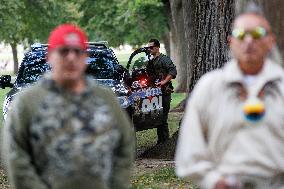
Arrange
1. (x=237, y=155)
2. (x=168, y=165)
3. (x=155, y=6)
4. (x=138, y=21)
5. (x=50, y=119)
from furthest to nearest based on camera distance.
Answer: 1. (x=138, y=21)
2. (x=155, y=6)
3. (x=168, y=165)
4. (x=50, y=119)
5. (x=237, y=155)

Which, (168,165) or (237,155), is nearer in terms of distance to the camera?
(237,155)

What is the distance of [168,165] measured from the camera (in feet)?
39.2

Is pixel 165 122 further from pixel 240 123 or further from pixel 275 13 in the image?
pixel 240 123

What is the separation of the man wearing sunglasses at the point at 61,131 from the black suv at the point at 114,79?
8.41 metres

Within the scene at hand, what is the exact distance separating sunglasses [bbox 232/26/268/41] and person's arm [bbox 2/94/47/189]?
1.11 m

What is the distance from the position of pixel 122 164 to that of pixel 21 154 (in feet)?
1.82

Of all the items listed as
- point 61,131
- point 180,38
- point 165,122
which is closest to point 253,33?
point 61,131

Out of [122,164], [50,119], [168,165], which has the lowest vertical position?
[168,165]

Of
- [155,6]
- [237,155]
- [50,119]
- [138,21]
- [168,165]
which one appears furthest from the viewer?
[138,21]

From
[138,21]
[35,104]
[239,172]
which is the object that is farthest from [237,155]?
[138,21]

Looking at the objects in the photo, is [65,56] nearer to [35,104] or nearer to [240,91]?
[35,104]

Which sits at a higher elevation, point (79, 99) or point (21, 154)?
point (79, 99)

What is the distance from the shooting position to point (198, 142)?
383cm

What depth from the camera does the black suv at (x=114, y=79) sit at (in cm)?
1298
